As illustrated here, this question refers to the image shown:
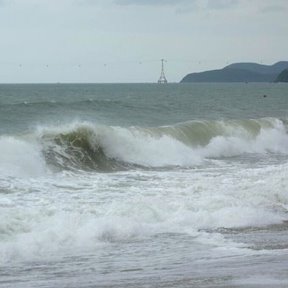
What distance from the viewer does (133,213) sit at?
11242mm

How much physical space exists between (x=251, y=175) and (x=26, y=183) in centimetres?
589

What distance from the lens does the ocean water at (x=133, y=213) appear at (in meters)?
7.70

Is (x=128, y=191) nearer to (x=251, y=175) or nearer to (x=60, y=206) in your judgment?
(x=60, y=206)

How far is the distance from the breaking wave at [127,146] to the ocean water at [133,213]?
0.06 metres

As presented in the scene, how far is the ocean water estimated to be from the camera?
7.70m

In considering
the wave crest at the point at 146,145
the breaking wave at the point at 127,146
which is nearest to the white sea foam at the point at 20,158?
the breaking wave at the point at 127,146

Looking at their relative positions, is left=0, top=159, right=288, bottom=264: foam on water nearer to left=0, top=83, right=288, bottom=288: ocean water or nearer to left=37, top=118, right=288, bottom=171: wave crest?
left=0, top=83, right=288, bottom=288: ocean water

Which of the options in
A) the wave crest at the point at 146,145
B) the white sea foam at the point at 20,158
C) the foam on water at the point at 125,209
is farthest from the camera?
the wave crest at the point at 146,145

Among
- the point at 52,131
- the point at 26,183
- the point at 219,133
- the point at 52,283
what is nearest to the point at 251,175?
the point at 26,183

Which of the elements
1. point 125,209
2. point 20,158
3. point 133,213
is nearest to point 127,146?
point 20,158

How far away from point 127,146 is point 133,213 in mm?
10917

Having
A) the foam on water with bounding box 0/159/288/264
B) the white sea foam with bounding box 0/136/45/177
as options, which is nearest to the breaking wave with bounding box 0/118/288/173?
the white sea foam with bounding box 0/136/45/177

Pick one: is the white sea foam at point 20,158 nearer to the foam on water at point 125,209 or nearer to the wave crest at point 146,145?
the wave crest at point 146,145

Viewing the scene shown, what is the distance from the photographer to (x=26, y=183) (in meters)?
14.3
